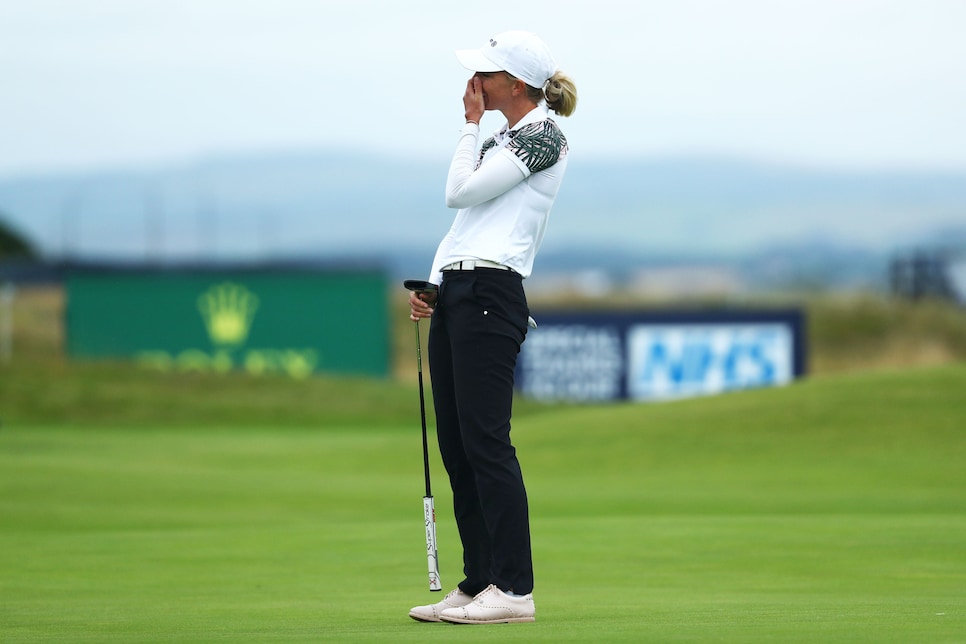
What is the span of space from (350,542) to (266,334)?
16.5 m

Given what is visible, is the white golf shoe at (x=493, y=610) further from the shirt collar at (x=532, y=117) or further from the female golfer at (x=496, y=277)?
the shirt collar at (x=532, y=117)

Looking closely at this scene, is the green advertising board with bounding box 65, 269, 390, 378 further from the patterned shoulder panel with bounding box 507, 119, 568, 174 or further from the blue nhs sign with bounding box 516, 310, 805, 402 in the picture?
the patterned shoulder panel with bounding box 507, 119, 568, 174

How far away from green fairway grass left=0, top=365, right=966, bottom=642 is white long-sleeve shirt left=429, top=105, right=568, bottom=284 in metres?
1.02

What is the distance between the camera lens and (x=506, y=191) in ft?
15.2

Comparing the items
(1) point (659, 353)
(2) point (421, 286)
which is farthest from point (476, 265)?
(1) point (659, 353)

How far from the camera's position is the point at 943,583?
244 inches

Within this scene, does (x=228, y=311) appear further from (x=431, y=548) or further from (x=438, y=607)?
(x=438, y=607)

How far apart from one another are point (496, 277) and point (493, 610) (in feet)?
2.96

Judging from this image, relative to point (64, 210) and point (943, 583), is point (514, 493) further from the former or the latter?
point (64, 210)

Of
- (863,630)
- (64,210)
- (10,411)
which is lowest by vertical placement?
(863,630)

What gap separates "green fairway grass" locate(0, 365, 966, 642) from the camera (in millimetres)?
4750

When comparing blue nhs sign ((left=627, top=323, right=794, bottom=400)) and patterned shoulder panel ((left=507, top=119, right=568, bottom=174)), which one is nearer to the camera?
patterned shoulder panel ((left=507, top=119, right=568, bottom=174))

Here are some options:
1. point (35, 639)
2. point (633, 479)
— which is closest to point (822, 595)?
point (35, 639)

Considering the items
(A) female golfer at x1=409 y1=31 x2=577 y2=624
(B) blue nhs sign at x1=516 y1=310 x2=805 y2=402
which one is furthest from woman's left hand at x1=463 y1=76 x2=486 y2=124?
(B) blue nhs sign at x1=516 y1=310 x2=805 y2=402
